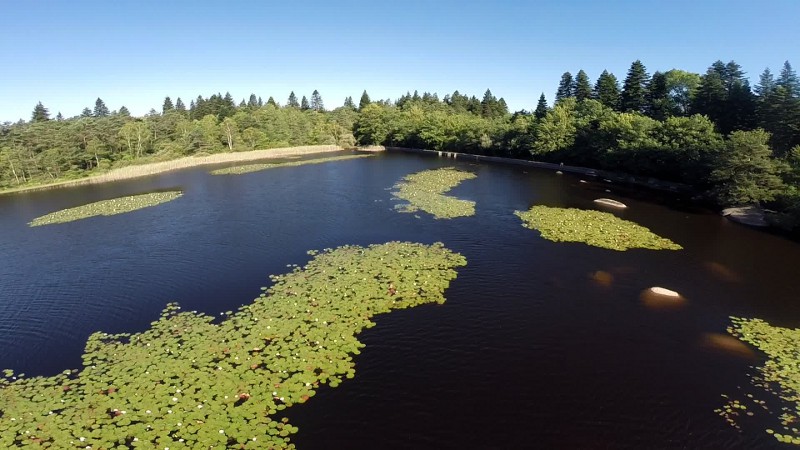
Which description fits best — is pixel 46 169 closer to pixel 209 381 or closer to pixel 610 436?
pixel 209 381

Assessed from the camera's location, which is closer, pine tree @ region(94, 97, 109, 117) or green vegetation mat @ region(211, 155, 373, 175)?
green vegetation mat @ region(211, 155, 373, 175)

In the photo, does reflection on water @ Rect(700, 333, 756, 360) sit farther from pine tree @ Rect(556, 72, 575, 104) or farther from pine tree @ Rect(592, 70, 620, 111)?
pine tree @ Rect(556, 72, 575, 104)

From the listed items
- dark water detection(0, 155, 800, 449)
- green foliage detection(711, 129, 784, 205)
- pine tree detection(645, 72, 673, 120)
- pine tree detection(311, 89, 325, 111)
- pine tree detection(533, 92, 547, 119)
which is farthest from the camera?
pine tree detection(311, 89, 325, 111)

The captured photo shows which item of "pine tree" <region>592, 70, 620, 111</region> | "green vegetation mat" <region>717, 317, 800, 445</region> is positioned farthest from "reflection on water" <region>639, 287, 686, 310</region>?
"pine tree" <region>592, 70, 620, 111</region>

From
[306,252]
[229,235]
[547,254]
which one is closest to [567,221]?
[547,254]

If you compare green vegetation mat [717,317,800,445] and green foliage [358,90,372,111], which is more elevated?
green foliage [358,90,372,111]

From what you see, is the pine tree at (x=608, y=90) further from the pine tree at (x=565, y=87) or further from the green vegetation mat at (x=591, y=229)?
the green vegetation mat at (x=591, y=229)

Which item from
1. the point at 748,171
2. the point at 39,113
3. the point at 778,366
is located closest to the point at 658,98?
the point at 748,171

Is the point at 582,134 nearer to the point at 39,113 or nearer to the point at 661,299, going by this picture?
the point at 661,299
